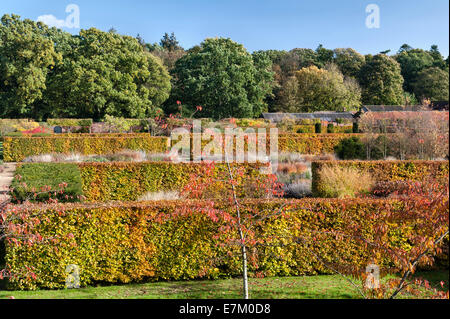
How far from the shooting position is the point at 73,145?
15.5m

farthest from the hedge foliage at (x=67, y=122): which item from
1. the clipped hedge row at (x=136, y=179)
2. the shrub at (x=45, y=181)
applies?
the clipped hedge row at (x=136, y=179)

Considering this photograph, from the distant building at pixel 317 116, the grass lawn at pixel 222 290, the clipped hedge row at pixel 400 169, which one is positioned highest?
the distant building at pixel 317 116

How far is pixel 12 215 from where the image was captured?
14.9 ft

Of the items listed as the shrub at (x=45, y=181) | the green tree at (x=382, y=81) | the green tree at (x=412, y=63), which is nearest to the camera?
the shrub at (x=45, y=181)

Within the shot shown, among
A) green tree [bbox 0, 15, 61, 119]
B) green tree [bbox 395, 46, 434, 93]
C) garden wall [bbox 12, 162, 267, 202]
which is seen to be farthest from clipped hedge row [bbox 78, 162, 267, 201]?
green tree [bbox 395, 46, 434, 93]

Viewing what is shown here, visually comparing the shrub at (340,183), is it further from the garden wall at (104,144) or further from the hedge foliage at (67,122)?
the hedge foliage at (67,122)

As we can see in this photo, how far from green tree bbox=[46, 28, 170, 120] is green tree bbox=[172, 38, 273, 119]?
11.6 ft

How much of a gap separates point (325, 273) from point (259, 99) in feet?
99.8

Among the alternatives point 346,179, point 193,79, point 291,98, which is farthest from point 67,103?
point 346,179

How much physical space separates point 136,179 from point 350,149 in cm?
1001

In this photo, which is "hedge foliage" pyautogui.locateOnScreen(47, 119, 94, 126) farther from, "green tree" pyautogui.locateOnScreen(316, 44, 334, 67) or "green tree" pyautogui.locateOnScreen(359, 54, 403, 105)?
"green tree" pyautogui.locateOnScreen(359, 54, 403, 105)

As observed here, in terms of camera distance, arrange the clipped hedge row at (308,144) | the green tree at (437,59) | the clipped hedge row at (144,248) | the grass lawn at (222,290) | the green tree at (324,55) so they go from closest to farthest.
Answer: the grass lawn at (222,290), the clipped hedge row at (144,248), the clipped hedge row at (308,144), the green tree at (437,59), the green tree at (324,55)

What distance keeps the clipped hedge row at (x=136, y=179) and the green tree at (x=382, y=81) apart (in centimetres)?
3384

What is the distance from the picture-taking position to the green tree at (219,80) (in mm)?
31547
